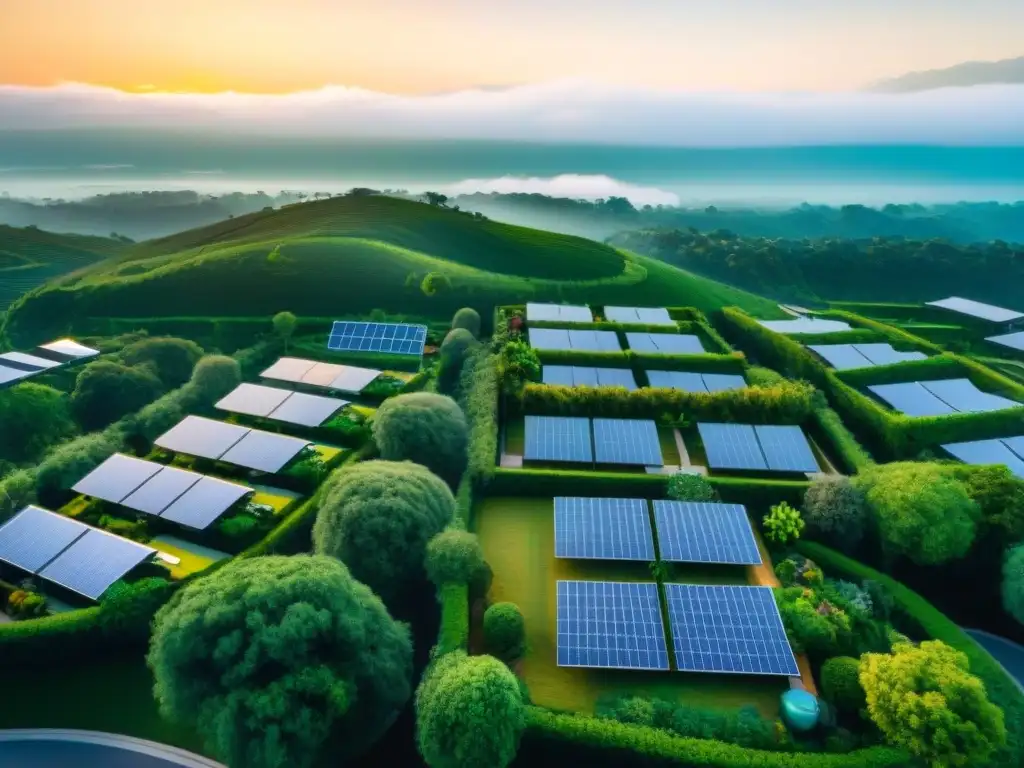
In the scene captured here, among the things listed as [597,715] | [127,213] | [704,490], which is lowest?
[127,213]

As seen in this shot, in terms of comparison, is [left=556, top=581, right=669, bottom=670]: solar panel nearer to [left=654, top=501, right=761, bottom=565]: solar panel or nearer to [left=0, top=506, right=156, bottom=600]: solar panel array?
[left=654, top=501, right=761, bottom=565]: solar panel

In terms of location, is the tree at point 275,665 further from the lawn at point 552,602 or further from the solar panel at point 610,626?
the solar panel at point 610,626

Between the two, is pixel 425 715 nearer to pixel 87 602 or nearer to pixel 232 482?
pixel 87 602

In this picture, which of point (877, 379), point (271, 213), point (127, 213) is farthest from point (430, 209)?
point (127, 213)

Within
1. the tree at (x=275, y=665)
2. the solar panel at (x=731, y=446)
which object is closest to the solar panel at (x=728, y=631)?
the solar panel at (x=731, y=446)

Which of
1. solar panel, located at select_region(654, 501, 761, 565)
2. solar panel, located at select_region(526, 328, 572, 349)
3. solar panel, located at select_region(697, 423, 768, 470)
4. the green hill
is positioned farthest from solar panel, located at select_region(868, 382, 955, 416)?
the green hill

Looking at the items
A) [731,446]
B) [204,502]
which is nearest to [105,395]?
[204,502]

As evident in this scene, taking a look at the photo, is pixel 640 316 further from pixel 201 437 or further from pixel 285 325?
pixel 201 437
